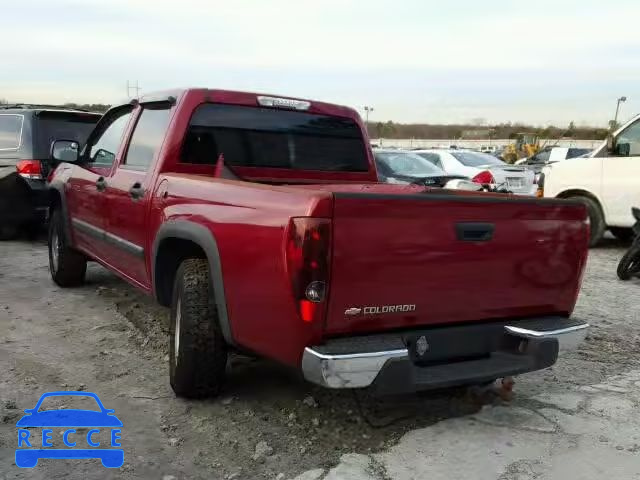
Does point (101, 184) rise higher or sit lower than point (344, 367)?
higher

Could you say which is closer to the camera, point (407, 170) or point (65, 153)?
point (65, 153)

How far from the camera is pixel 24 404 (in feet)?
11.5

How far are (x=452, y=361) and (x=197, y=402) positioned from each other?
1.52m

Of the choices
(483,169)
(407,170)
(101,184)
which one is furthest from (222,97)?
(483,169)

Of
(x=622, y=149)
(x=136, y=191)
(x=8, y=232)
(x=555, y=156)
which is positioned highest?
(x=622, y=149)

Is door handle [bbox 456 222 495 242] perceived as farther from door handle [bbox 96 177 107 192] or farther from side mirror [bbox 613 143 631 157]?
side mirror [bbox 613 143 631 157]

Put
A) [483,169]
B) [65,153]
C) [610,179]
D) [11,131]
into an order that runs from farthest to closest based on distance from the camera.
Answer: [483,169] → [610,179] → [11,131] → [65,153]

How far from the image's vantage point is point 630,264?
7.34 metres

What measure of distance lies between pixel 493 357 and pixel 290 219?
1.39 metres

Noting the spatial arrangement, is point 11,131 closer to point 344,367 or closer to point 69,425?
point 69,425

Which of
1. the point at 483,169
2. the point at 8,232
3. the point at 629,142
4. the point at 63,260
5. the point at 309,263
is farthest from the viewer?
the point at 483,169

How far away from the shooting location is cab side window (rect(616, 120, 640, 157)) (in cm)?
900

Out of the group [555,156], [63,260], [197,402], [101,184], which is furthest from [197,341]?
[555,156]

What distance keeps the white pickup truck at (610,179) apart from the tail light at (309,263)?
7.17 m
